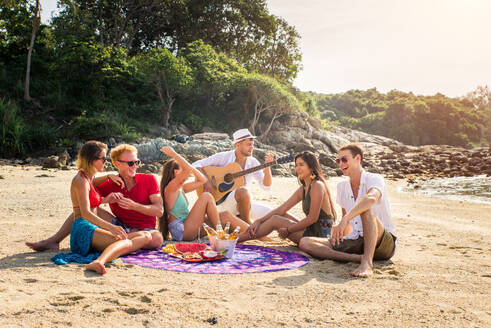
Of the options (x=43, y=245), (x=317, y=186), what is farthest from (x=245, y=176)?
(x=43, y=245)

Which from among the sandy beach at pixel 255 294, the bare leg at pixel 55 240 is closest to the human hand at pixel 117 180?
the bare leg at pixel 55 240

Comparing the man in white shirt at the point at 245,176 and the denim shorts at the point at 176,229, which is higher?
the man in white shirt at the point at 245,176

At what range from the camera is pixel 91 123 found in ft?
66.3

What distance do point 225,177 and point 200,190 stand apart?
46 cm

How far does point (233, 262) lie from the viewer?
13.9 feet

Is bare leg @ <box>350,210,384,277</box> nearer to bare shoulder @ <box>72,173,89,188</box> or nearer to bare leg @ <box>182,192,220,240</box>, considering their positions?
bare leg @ <box>182,192,220,240</box>

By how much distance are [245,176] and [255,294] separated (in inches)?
126

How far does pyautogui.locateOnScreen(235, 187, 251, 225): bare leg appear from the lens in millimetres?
5703

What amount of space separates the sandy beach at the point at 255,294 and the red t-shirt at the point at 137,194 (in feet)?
2.40

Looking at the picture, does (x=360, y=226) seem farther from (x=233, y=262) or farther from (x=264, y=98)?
(x=264, y=98)

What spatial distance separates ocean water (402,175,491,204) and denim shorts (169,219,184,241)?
9835 millimetres

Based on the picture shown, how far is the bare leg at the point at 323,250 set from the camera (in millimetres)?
4230

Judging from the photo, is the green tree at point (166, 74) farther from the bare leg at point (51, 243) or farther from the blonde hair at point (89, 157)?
the blonde hair at point (89, 157)

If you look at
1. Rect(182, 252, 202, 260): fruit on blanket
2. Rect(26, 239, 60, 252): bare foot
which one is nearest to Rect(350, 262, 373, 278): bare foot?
Rect(182, 252, 202, 260): fruit on blanket
